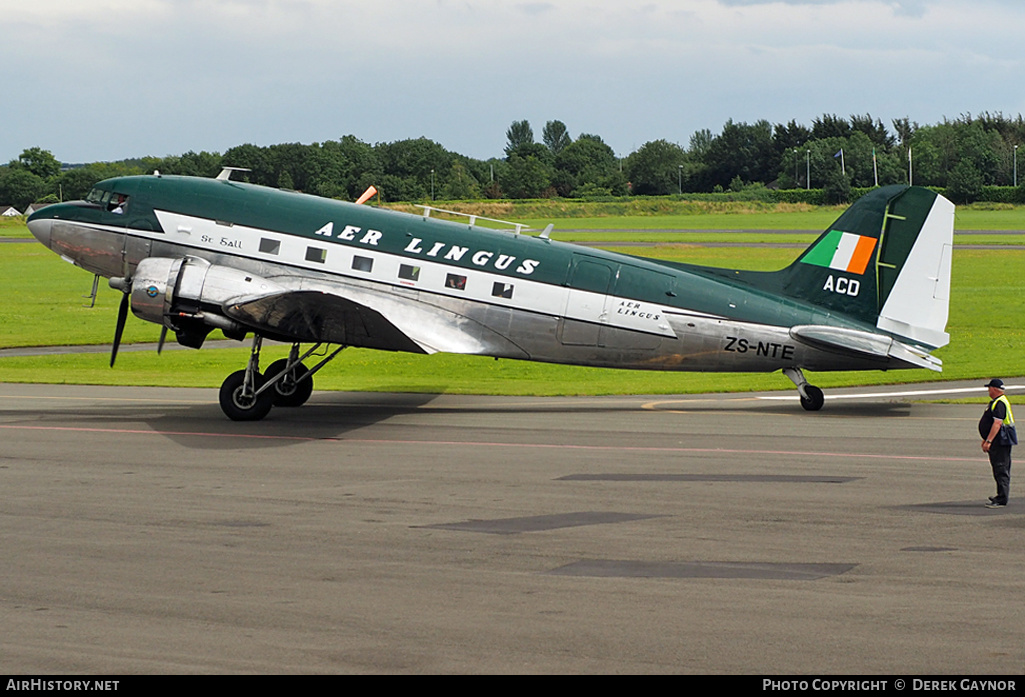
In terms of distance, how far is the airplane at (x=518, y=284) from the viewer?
25641 mm

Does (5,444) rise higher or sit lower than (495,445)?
lower

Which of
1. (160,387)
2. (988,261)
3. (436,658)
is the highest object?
(988,261)

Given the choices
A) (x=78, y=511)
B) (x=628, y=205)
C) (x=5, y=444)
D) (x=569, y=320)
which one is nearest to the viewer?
(x=78, y=511)

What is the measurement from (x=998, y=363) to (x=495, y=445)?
2084 centimetres

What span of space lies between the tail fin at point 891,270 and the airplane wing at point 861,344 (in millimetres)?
690

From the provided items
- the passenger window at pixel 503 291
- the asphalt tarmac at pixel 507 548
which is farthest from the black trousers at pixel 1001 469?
the passenger window at pixel 503 291

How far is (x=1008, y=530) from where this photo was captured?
14.8m

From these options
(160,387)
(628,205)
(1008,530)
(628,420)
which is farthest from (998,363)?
(628,205)

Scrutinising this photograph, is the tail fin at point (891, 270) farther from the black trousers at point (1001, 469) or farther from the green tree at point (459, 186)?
the green tree at point (459, 186)

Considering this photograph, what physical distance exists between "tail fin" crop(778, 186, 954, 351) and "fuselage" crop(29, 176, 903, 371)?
0.58 m

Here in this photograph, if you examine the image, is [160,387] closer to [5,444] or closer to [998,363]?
[5,444]

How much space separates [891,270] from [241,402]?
15.0m

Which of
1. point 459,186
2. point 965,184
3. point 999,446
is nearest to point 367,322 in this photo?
point 999,446

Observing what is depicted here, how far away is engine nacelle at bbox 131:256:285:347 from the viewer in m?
23.8
